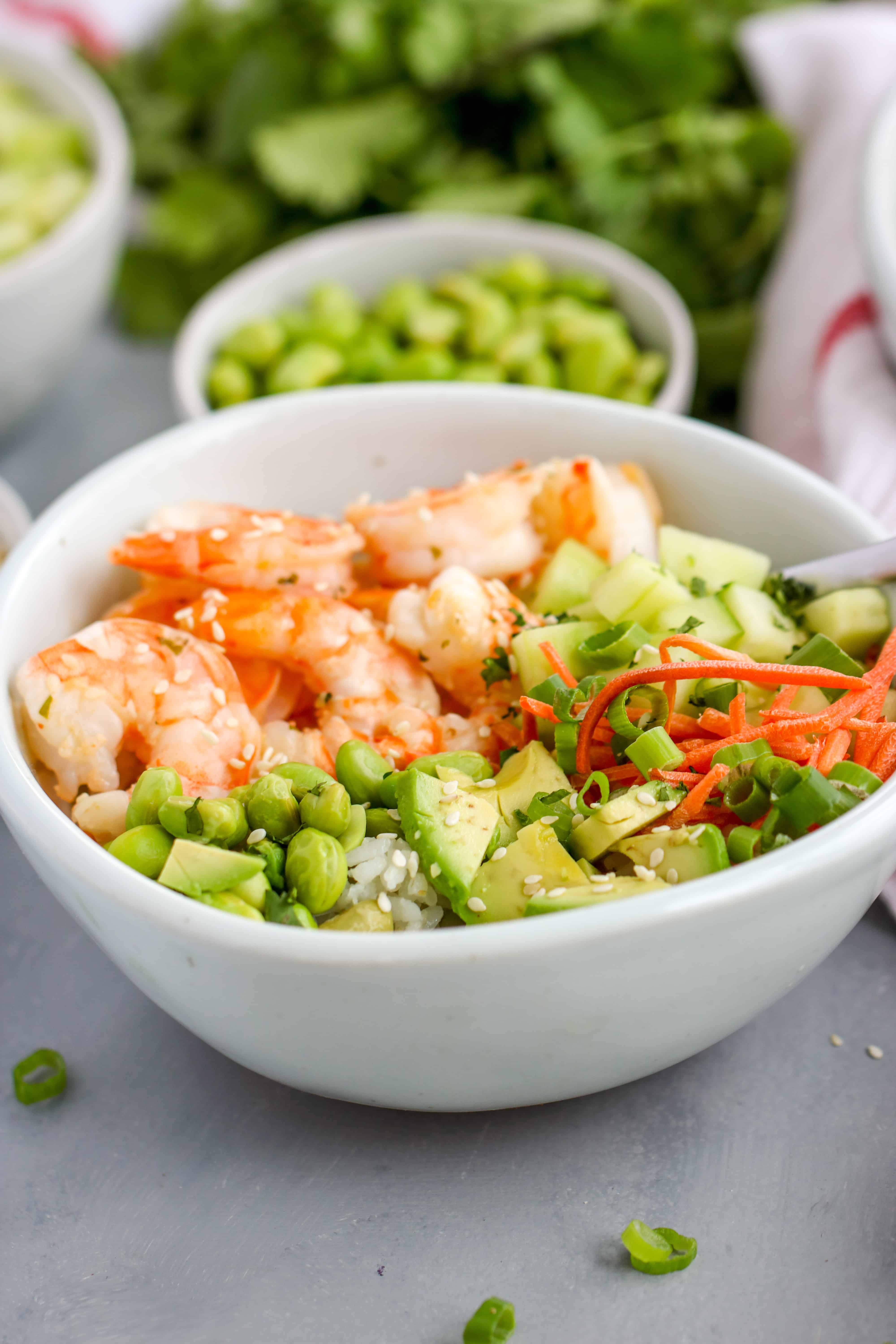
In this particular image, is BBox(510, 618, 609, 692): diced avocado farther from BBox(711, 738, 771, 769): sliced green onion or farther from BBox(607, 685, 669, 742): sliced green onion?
BBox(711, 738, 771, 769): sliced green onion

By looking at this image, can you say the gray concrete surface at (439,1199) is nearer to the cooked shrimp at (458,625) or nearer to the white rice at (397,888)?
the white rice at (397,888)

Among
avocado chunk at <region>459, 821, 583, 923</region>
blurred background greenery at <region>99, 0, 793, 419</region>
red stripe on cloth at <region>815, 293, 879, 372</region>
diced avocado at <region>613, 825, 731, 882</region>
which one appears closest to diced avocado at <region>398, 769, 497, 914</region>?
avocado chunk at <region>459, 821, 583, 923</region>

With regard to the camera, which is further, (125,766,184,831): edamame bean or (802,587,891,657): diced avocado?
(802,587,891,657): diced avocado

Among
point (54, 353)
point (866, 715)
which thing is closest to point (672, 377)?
point (866, 715)

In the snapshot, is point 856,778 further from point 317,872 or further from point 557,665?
point 317,872

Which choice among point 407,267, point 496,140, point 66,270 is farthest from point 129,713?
point 496,140

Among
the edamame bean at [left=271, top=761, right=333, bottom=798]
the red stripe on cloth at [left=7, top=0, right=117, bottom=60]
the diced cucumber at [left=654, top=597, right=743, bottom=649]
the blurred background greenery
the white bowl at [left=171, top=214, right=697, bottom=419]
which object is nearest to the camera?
the edamame bean at [left=271, top=761, right=333, bottom=798]

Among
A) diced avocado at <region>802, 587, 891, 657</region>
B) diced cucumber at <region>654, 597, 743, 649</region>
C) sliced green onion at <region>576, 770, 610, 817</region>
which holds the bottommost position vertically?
sliced green onion at <region>576, 770, 610, 817</region>
